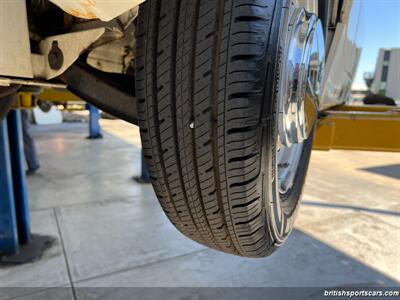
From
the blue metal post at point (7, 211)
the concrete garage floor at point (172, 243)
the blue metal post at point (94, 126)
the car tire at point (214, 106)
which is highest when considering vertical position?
the car tire at point (214, 106)

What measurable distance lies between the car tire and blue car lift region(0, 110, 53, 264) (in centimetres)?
148

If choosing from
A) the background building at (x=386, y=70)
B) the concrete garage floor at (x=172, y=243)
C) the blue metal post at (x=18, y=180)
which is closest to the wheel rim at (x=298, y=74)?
the concrete garage floor at (x=172, y=243)

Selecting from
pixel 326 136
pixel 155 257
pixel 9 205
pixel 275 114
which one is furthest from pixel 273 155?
pixel 9 205

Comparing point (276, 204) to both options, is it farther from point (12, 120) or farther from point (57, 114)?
point (57, 114)

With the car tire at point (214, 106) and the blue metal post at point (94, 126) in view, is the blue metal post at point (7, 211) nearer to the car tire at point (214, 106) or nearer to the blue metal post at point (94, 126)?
the car tire at point (214, 106)

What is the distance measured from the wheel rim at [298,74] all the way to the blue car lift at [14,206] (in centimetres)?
172

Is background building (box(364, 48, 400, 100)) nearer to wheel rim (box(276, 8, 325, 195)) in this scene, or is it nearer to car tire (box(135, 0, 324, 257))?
wheel rim (box(276, 8, 325, 195))

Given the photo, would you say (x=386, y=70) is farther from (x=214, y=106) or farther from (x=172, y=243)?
(x=214, y=106)

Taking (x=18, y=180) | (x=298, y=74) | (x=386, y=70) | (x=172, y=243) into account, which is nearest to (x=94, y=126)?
(x=18, y=180)

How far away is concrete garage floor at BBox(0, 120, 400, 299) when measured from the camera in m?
1.78

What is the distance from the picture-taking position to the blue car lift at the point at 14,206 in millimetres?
2031

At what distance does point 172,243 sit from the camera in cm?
220

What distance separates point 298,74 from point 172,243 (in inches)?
61.0

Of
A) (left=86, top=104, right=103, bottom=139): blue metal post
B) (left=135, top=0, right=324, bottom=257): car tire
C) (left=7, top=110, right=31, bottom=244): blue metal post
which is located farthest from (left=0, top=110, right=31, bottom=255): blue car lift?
(left=86, top=104, right=103, bottom=139): blue metal post
